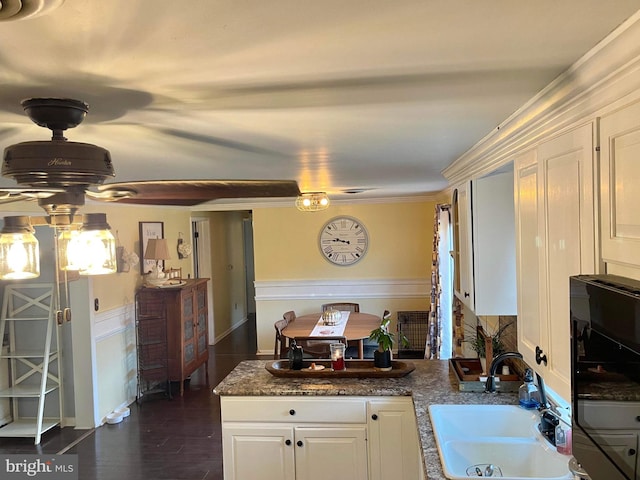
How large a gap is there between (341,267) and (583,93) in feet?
19.7

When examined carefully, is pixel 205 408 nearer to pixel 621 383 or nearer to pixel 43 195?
pixel 43 195

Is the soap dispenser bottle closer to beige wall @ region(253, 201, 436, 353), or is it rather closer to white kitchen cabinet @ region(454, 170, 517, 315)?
white kitchen cabinet @ region(454, 170, 517, 315)

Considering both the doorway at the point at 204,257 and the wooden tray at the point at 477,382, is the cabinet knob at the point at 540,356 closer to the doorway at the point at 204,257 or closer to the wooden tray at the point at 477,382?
the wooden tray at the point at 477,382

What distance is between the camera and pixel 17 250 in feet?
4.63

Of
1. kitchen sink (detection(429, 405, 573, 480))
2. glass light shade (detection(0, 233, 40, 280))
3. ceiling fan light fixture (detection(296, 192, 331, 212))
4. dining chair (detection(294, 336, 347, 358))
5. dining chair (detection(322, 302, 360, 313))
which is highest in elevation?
ceiling fan light fixture (detection(296, 192, 331, 212))

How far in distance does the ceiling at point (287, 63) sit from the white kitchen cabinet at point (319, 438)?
1.62 metres

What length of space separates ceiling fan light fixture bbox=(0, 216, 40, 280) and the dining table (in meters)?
3.95

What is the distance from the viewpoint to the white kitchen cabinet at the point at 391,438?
276 centimetres

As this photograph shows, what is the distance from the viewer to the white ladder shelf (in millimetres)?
4555

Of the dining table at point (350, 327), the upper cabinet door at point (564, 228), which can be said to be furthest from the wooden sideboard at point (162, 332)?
the upper cabinet door at point (564, 228)

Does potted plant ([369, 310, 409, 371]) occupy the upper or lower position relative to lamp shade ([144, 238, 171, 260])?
lower

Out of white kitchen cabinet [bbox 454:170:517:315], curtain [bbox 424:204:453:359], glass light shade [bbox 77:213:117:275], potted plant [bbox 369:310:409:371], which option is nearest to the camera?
glass light shade [bbox 77:213:117:275]

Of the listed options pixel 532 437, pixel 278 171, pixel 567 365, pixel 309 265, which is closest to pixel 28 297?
pixel 278 171

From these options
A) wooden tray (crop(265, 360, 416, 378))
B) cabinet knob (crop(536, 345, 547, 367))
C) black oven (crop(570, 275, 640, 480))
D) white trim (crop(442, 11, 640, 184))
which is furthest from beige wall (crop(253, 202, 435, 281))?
black oven (crop(570, 275, 640, 480))
